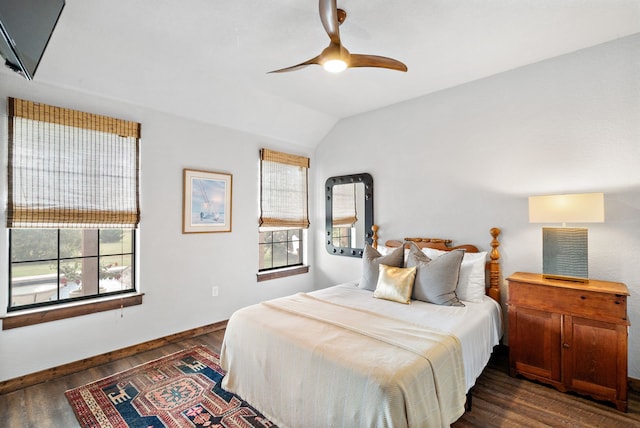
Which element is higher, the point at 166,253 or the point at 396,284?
the point at 166,253

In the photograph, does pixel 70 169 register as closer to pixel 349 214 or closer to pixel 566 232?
pixel 349 214

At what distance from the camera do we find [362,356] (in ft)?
5.79

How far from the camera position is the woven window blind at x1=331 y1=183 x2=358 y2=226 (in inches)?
177

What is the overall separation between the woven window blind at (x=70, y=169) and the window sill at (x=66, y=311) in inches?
28.3

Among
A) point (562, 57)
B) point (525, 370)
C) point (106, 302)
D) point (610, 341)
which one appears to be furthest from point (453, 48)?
point (106, 302)

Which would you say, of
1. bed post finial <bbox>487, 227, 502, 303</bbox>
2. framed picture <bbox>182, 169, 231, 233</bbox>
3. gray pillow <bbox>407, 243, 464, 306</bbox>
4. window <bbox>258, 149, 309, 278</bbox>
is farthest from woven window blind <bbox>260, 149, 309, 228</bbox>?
bed post finial <bbox>487, 227, 502, 303</bbox>

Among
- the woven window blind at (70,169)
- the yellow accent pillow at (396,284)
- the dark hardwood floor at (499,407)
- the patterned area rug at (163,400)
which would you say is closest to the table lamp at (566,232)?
the dark hardwood floor at (499,407)

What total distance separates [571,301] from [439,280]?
37.9 inches

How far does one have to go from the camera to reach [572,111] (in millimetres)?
2822

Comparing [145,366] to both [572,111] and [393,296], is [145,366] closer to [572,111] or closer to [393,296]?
[393,296]

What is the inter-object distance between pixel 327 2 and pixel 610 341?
300cm

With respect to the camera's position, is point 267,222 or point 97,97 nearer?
point 97,97

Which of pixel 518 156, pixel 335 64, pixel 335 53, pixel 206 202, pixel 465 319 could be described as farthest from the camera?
pixel 206 202

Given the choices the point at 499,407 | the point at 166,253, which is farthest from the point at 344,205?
the point at 499,407
